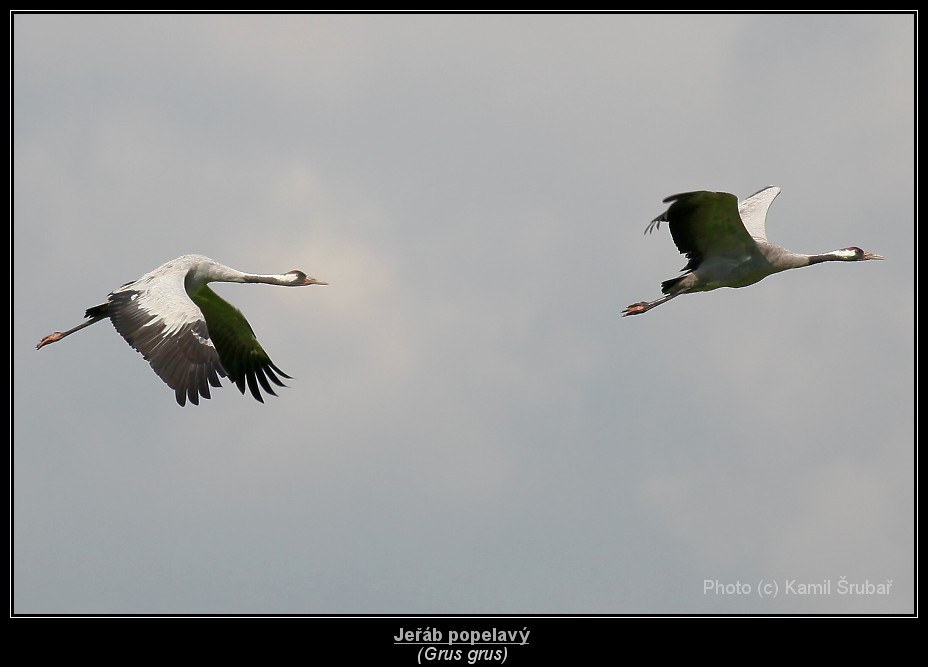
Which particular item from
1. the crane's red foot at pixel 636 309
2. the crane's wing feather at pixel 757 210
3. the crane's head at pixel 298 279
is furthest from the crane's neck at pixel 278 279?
the crane's wing feather at pixel 757 210

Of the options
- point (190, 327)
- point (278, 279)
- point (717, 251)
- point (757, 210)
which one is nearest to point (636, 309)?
point (717, 251)

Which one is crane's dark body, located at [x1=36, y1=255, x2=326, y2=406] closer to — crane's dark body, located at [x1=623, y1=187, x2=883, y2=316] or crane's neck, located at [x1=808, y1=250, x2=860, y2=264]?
crane's dark body, located at [x1=623, y1=187, x2=883, y2=316]

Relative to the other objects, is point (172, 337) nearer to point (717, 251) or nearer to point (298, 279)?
point (298, 279)

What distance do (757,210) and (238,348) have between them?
706 cm

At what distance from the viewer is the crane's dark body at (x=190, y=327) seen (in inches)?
598

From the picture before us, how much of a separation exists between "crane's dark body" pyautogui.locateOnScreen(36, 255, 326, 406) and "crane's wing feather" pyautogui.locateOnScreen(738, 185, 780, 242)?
5623 millimetres

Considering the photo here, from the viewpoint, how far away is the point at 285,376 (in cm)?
1820

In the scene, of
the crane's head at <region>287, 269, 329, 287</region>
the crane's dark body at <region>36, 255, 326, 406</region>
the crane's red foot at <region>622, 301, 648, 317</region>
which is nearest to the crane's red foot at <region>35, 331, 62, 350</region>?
the crane's dark body at <region>36, 255, 326, 406</region>

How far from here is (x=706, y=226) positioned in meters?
16.9

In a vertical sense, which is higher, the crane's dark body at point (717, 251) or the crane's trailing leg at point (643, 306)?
the crane's dark body at point (717, 251)

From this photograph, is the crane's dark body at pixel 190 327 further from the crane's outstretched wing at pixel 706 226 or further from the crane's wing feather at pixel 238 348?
the crane's outstretched wing at pixel 706 226

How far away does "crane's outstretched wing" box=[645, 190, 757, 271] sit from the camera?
16.3 metres

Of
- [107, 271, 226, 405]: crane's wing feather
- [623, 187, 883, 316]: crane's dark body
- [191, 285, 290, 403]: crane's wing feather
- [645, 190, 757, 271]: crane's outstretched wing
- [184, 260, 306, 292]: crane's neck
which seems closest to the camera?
[107, 271, 226, 405]: crane's wing feather
